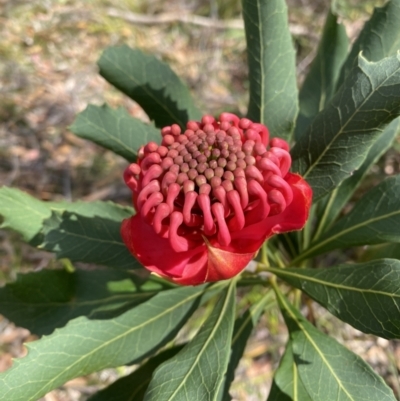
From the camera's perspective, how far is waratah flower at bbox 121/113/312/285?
4.75 ft

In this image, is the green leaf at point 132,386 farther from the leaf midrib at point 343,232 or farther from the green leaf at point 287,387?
the leaf midrib at point 343,232

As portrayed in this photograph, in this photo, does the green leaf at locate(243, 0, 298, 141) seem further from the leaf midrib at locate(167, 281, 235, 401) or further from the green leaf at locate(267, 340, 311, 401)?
the green leaf at locate(267, 340, 311, 401)

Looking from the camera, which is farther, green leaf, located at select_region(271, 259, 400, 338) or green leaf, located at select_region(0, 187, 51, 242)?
green leaf, located at select_region(0, 187, 51, 242)

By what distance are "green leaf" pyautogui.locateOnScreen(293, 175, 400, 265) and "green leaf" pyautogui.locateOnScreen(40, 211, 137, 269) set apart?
90 cm

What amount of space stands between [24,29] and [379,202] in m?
4.74

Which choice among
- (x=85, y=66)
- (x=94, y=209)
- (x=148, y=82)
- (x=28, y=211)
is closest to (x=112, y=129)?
(x=148, y=82)

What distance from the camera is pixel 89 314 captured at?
2277 millimetres

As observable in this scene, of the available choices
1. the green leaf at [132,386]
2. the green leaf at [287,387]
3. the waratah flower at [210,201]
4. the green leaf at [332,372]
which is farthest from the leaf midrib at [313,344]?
the green leaf at [132,386]

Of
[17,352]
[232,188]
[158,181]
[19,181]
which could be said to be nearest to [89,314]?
[158,181]

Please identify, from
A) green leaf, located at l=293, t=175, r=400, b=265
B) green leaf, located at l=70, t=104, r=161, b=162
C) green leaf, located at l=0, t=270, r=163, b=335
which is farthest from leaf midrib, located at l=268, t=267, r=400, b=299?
green leaf, located at l=70, t=104, r=161, b=162

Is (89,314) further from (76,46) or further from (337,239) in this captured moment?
(76,46)

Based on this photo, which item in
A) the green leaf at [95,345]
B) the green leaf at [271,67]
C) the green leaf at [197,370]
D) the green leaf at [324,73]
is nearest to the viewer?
the green leaf at [197,370]

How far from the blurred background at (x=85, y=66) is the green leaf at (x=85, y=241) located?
2.14 m

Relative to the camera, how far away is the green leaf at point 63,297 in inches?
89.4
